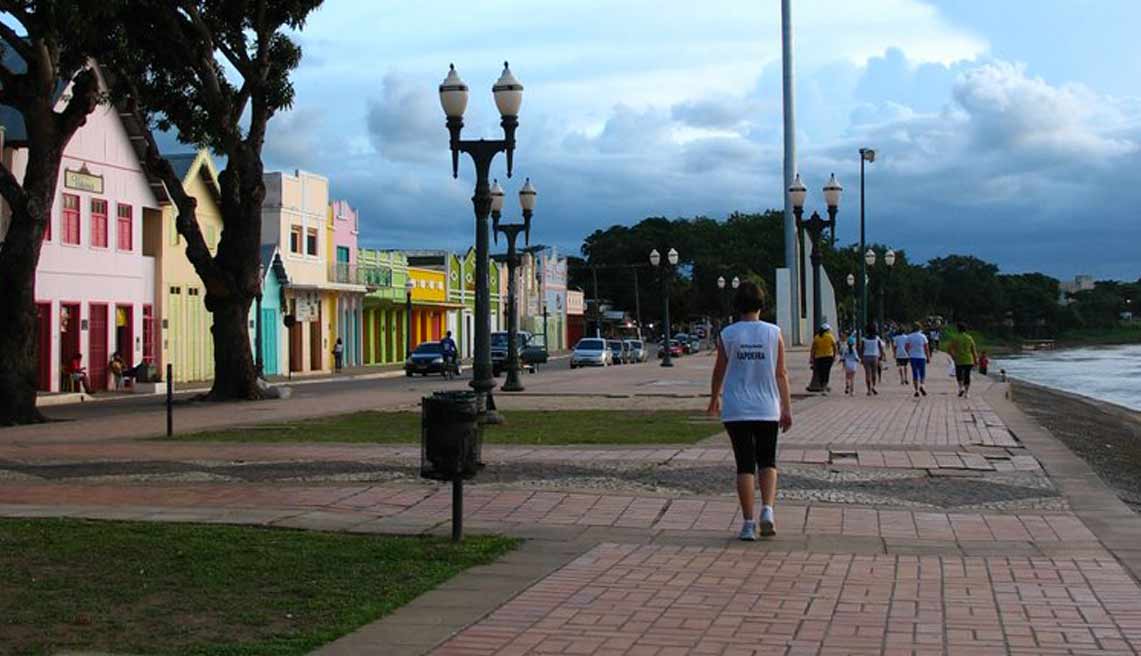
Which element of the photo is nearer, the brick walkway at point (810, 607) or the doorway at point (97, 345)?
the brick walkway at point (810, 607)

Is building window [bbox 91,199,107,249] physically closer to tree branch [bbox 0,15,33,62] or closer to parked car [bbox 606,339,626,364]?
tree branch [bbox 0,15,33,62]

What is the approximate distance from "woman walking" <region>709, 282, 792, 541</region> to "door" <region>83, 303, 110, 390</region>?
3305 centimetres

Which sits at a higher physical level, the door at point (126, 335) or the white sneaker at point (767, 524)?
the door at point (126, 335)

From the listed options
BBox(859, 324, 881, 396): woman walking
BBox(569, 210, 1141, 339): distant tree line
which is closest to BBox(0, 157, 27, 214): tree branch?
BBox(859, 324, 881, 396): woman walking

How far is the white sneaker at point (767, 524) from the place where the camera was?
8.83 metres

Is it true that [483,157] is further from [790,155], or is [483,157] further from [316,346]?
[316,346]

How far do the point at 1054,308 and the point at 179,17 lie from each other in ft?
454

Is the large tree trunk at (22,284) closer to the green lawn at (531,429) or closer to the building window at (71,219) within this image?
the green lawn at (531,429)

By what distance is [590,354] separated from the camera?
58.3 meters

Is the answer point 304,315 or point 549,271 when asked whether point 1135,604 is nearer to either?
point 304,315

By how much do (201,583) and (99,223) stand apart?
34463mm

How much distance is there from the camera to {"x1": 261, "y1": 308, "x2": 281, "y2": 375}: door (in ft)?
172

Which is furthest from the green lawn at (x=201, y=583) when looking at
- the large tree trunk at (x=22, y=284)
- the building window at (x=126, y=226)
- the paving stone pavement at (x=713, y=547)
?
the building window at (x=126, y=226)

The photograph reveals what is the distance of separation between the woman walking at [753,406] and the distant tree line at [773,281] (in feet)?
280
